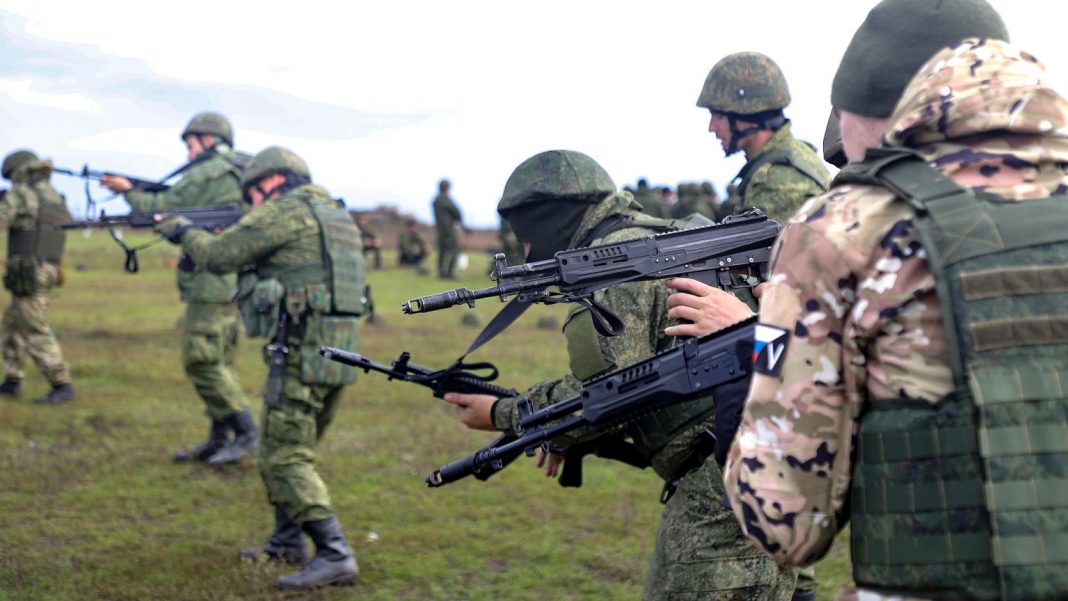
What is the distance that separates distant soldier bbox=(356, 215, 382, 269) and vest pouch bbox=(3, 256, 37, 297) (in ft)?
10.8

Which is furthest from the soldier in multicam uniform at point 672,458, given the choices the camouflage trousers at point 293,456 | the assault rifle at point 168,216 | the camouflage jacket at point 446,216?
the camouflage jacket at point 446,216

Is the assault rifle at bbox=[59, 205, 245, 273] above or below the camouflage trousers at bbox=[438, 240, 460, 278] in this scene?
above

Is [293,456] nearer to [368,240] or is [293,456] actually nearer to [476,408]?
[476,408]

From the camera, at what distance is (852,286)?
1931mm

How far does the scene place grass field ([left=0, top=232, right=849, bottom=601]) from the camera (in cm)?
605

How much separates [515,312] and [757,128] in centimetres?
263

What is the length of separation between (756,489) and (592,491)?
600cm

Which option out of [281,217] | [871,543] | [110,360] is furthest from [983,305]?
[110,360]

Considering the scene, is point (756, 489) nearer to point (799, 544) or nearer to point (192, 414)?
point (799, 544)

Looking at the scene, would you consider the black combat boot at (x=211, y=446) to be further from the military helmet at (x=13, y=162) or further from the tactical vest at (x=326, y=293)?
the military helmet at (x=13, y=162)

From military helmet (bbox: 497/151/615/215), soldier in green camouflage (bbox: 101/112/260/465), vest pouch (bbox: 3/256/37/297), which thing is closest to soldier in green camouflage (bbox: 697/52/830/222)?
military helmet (bbox: 497/151/615/215)

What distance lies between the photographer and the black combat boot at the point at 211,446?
8688 millimetres

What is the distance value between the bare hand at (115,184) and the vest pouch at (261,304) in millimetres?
4049

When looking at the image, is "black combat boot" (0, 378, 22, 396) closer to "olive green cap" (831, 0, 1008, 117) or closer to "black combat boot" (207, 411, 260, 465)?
"black combat boot" (207, 411, 260, 465)
